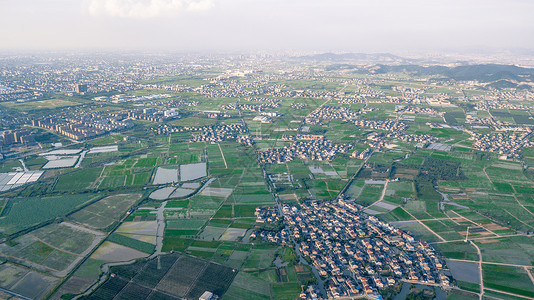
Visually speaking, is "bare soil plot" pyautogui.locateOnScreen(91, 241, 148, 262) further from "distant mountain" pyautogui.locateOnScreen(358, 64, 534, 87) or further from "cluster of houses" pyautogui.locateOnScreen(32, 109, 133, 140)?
"distant mountain" pyautogui.locateOnScreen(358, 64, 534, 87)

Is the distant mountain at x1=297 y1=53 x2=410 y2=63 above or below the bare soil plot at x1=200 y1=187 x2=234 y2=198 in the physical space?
above

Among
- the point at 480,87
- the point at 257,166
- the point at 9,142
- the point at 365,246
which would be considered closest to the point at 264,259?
the point at 365,246

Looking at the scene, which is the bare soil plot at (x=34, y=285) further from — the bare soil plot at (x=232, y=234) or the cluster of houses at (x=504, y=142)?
the cluster of houses at (x=504, y=142)

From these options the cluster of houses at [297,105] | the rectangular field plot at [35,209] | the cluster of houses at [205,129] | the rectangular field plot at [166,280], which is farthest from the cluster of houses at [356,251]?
the cluster of houses at [297,105]

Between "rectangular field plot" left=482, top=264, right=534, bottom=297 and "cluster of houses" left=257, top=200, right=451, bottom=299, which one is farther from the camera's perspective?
"cluster of houses" left=257, top=200, right=451, bottom=299

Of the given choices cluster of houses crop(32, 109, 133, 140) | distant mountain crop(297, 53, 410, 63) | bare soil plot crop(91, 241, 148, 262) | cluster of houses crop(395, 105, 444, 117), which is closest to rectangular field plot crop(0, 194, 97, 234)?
bare soil plot crop(91, 241, 148, 262)

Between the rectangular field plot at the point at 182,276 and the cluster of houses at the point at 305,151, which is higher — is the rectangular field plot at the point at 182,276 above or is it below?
below

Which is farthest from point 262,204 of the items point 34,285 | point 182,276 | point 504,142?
point 504,142
